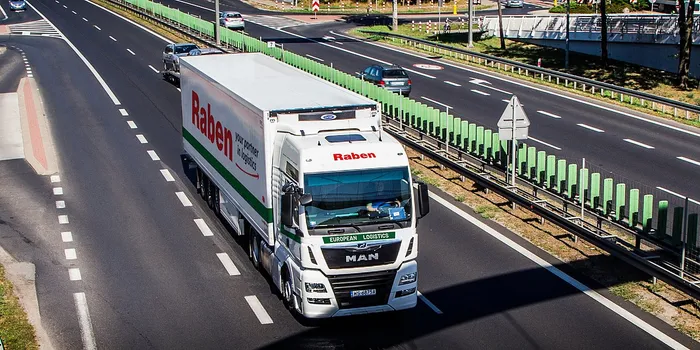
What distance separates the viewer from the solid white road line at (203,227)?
2239 cm

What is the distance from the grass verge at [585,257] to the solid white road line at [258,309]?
6626 mm

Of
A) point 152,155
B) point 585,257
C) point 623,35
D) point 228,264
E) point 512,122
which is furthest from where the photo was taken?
point 623,35

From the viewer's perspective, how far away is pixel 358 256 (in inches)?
618

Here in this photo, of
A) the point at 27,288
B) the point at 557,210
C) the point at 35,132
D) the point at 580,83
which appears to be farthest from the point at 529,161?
the point at 580,83

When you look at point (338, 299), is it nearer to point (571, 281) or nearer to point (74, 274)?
point (571, 281)

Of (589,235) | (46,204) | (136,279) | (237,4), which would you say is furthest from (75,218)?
(237,4)

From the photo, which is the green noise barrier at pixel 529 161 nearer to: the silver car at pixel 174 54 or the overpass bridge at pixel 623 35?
the silver car at pixel 174 54

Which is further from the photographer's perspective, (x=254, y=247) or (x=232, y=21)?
(x=232, y=21)

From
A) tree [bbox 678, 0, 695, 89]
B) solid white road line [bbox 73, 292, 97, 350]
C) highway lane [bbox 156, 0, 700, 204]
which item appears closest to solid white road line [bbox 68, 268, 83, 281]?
solid white road line [bbox 73, 292, 97, 350]

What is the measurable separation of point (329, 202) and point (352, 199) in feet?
1.26

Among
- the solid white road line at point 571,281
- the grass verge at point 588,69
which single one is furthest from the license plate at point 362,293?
the grass verge at point 588,69

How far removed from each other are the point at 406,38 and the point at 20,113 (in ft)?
109

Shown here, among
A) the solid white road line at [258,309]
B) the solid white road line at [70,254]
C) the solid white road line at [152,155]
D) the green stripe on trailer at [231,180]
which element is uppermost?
the green stripe on trailer at [231,180]

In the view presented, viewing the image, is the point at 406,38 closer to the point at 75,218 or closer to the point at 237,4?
the point at 237,4
